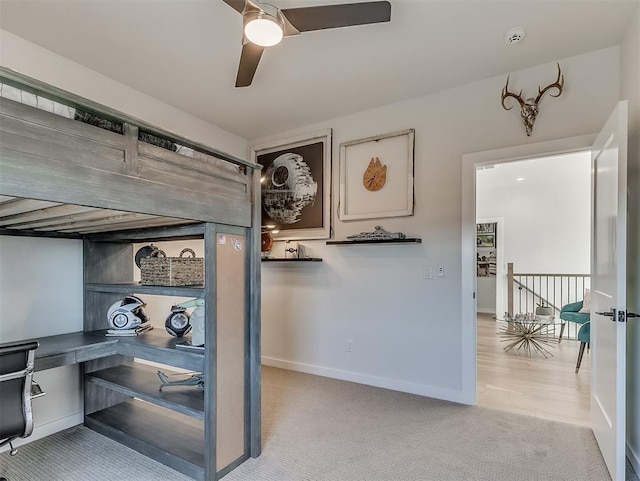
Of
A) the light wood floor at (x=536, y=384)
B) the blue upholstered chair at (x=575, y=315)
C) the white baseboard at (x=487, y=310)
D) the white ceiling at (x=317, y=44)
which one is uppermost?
the white ceiling at (x=317, y=44)

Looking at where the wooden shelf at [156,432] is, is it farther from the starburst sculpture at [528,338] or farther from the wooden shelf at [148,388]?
the starburst sculpture at [528,338]

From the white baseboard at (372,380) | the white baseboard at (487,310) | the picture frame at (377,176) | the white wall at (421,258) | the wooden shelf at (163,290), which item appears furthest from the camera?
the white baseboard at (487,310)

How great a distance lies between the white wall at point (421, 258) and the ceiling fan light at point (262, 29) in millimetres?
1874

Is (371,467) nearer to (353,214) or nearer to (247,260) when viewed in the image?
(247,260)

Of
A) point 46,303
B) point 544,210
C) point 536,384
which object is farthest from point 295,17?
point 544,210

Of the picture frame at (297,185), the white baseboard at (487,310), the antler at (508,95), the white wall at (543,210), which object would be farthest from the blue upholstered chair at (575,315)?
the picture frame at (297,185)

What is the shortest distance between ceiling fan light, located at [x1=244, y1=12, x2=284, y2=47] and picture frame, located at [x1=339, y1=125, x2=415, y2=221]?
72.7 inches

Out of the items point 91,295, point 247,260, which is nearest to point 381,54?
point 247,260

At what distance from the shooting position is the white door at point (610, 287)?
5.97 feet

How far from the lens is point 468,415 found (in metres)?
2.72

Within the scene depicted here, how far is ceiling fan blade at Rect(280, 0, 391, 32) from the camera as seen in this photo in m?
1.67

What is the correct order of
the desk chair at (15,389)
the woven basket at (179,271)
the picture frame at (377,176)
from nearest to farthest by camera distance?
1. the desk chair at (15,389)
2. the woven basket at (179,271)
3. the picture frame at (377,176)

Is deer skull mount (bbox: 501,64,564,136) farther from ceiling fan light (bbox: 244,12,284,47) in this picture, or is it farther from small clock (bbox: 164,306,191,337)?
small clock (bbox: 164,306,191,337)

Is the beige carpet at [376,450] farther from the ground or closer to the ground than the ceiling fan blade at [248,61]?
closer to the ground
